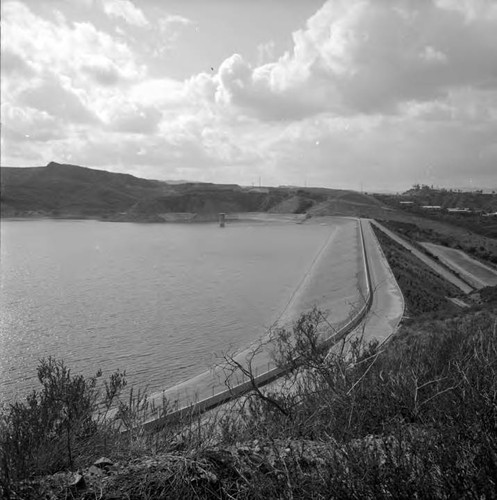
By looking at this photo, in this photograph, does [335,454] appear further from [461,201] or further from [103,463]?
[461,201]

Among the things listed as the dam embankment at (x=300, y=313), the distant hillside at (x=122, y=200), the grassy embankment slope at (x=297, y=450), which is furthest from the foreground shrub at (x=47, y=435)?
the distant hillside at (x=122, y=200)

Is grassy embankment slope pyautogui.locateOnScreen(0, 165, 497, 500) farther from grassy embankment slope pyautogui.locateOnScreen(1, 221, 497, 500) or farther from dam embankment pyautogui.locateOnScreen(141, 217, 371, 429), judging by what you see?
dam embankment pyautogui.locateOnScreen(141, 217, 371, 429)

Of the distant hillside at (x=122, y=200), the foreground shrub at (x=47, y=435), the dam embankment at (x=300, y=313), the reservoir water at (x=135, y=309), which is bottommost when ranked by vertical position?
the reservoir water at (x=135, y=309)

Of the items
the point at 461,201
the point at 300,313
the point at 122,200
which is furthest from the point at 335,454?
the point at 461,201

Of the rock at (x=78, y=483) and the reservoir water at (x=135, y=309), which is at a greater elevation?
the rock at (x=78, y=483)

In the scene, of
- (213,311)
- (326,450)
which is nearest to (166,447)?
(326,450)

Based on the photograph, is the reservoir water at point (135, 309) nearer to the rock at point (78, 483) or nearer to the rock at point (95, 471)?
the rock at point (95, 471)

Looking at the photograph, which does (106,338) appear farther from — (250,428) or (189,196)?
(189,196)

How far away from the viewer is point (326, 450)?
12.5ft

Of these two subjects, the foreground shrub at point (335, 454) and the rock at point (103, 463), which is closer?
the foreground shrub at point (335, 454)

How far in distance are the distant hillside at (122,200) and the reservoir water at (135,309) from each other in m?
61.7

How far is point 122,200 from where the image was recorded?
122m

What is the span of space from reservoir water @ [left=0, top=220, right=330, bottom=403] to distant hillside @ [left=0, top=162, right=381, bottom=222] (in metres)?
61.7

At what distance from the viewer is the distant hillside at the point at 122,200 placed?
338 feet
